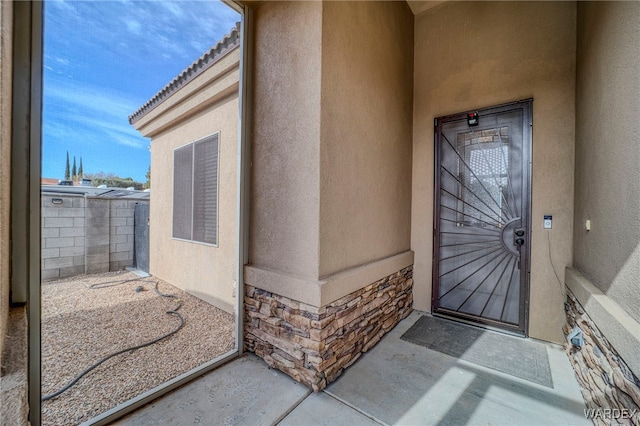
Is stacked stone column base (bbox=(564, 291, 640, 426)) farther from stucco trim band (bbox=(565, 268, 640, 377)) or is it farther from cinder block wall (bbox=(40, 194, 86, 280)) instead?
cinder block wall (bbox=(40, 194, 86, 280))

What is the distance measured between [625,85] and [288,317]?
9.86 feet

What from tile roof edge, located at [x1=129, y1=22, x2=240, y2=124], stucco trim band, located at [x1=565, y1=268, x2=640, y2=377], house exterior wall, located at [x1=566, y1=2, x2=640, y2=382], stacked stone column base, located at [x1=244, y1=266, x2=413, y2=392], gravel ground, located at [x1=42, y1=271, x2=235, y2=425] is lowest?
gravel ground, located at [x1=42, y1=271, x2=235, y2=425]

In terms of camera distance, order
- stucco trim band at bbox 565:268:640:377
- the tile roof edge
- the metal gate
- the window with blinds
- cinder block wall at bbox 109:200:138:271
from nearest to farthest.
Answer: stucco trim band at bbox 565:268:640:377 < the tile roof edge < the window with blinds < cinder block wall at bbox 109:200:138:271 < the metal gate

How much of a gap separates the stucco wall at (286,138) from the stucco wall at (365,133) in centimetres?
10

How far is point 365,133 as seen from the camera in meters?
2.82

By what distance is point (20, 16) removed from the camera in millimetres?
1531

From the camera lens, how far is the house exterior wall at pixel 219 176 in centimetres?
394

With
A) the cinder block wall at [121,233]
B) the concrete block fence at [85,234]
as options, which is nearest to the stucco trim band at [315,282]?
the concrete block fence at [85,234]

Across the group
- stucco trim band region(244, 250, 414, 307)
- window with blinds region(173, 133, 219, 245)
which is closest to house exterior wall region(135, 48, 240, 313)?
window with blinds region(173, 133, 219, 245)

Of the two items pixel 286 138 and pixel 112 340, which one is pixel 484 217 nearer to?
pixel 286 138

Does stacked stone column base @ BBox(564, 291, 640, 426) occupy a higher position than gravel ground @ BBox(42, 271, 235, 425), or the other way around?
stacked stone column base @ BBox(564, 291, 640, 426)

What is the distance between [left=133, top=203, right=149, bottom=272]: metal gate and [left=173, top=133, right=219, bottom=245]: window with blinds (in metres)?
1.19

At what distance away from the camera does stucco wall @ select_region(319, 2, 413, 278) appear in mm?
2320

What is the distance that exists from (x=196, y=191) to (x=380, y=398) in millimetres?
4056
